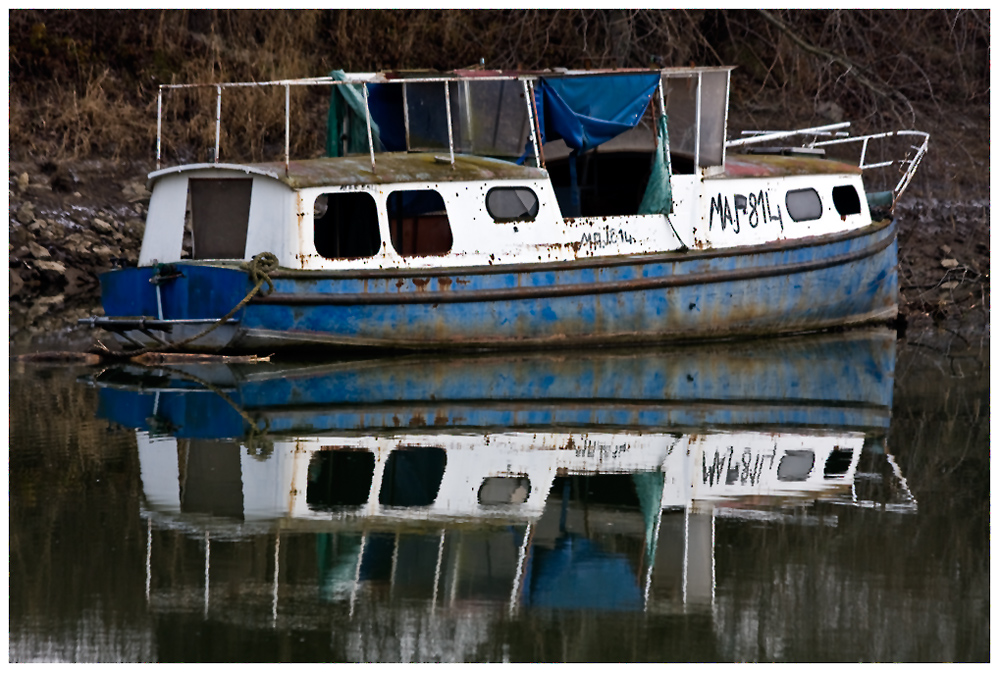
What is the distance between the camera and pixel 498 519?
8031 millimetres

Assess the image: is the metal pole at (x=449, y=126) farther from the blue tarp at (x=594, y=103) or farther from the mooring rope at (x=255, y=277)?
the mooring rope at (x=255, y=277)

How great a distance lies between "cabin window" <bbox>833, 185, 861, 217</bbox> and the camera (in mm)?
15805

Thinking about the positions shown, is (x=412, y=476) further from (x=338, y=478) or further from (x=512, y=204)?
(x=512, y=204)

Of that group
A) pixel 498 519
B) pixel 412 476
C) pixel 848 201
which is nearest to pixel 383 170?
pixel 848 201

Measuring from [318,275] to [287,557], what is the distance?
21.4 feet

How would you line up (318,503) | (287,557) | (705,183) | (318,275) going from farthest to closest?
1. (705,183)
2. (318,275)
3. (318,503)
4. (287,557)

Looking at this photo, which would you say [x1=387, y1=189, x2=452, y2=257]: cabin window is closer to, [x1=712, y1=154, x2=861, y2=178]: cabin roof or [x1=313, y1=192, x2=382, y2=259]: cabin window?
[x1=313, y1=192, x2=382, y2=259]: cabin window

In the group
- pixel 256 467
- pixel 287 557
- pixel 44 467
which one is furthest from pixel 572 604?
pixel 44 467

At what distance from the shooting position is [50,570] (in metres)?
7.07

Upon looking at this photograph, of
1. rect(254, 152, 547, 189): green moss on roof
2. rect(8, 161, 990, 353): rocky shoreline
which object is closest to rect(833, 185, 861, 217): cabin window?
rect(8, 161, 990, 353): rocky shoreline

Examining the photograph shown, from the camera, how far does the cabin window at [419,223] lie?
46.8 feet

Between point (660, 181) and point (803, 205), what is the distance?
1614 mm

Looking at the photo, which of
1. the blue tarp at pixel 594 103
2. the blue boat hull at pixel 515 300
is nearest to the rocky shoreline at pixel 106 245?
the blue boat hull at pixel 515 300

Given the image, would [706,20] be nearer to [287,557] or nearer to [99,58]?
[99,58]
